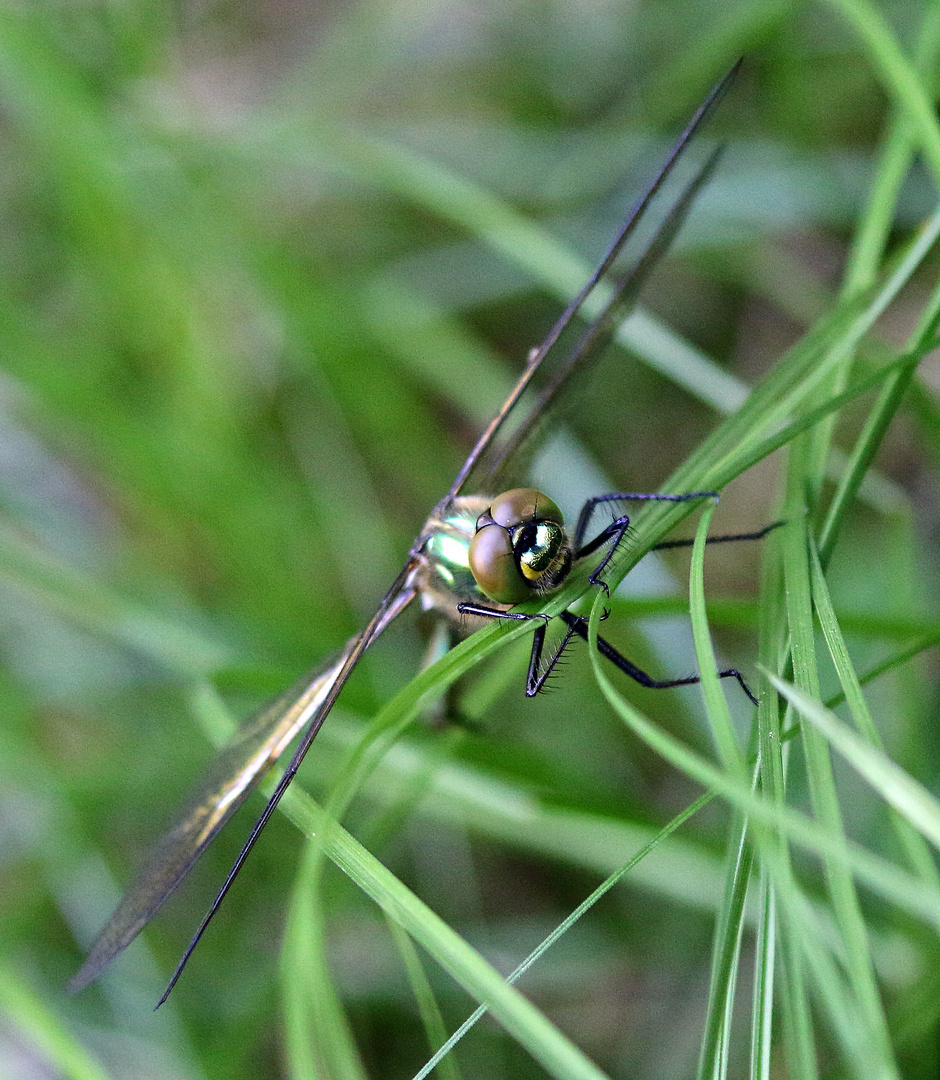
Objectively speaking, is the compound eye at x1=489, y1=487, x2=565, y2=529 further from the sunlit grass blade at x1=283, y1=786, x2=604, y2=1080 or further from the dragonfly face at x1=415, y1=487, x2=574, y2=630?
the sunlit grass blade at x1=283, y1=786, x2=604, y2=1080

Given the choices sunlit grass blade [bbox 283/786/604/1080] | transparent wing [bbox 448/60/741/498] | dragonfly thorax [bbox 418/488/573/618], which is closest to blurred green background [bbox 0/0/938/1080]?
transparent wing [bbox 448/60/741/498]

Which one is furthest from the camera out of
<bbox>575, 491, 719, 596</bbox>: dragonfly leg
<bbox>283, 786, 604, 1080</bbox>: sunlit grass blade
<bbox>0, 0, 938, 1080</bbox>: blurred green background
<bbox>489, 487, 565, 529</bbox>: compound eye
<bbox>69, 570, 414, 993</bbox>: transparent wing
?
<bbox>0, 0, 938, 1080</bbox>: blurred green background

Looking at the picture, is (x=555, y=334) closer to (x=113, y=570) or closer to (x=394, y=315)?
(x=394, y=315)

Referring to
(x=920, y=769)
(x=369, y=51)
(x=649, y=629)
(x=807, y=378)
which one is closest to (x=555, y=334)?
(x=807, y=378)

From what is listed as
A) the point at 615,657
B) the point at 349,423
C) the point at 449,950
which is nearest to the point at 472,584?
the point at 615,657

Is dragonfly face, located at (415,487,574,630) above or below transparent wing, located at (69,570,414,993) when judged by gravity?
above

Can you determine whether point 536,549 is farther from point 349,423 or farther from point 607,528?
point 349,423

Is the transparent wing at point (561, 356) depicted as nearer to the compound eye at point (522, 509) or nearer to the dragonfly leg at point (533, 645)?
the compound eye at point (522, 509)
